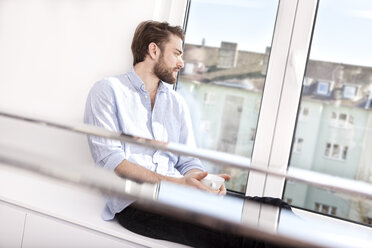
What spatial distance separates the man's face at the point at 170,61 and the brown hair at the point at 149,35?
0.7 inches

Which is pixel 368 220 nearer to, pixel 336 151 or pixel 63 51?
pixel 336 151

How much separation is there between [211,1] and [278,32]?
0.28m

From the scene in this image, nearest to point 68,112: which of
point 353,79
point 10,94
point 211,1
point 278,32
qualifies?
point 10,94

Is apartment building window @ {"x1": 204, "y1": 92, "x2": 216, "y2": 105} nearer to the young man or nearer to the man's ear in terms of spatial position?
the young man

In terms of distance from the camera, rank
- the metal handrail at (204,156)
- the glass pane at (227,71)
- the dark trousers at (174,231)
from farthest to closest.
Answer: the glass pane at (227,71), the dark trousers at (174,231), the metal handrail at (204,156)

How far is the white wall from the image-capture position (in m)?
1.46

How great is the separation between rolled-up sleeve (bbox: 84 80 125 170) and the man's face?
8.2 inches

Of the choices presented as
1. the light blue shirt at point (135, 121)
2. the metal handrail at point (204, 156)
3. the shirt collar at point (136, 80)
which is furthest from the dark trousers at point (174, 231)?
the metal handrail at point (204, 156)

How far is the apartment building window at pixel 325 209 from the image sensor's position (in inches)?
53.9

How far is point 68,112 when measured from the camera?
151 centimetres

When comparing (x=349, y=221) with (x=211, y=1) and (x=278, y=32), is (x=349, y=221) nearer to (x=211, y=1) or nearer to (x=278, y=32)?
(x=278, y=32)

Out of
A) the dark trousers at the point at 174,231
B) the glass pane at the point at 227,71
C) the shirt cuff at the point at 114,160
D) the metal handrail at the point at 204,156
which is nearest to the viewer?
the metal handrail at the point at 204,156

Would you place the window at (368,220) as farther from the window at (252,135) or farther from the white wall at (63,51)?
the white wall at (63,51)

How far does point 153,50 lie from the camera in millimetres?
1380
